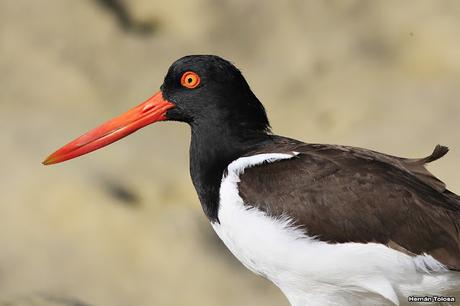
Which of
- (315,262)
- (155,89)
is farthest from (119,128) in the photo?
(155,89)

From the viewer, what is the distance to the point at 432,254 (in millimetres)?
5316

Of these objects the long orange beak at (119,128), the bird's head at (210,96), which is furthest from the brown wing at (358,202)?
the long orange beak at (119,128)

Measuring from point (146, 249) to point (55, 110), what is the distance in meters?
2.67

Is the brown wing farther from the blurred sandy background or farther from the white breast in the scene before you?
the blurred sandy background

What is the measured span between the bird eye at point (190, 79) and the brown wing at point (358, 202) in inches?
31.8

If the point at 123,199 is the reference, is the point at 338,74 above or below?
above

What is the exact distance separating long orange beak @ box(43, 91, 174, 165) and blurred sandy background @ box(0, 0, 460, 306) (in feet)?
6.87

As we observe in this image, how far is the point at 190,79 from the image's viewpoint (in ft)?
20.1

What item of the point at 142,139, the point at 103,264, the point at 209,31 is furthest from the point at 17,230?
the point at 209,31

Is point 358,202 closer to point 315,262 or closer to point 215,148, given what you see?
point 315,262

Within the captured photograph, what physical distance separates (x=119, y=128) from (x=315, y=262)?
1.81 meters

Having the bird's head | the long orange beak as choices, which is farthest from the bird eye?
the long orange beak

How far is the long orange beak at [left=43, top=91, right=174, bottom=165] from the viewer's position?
6.34 meters

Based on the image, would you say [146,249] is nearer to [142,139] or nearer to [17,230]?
[17,230]
